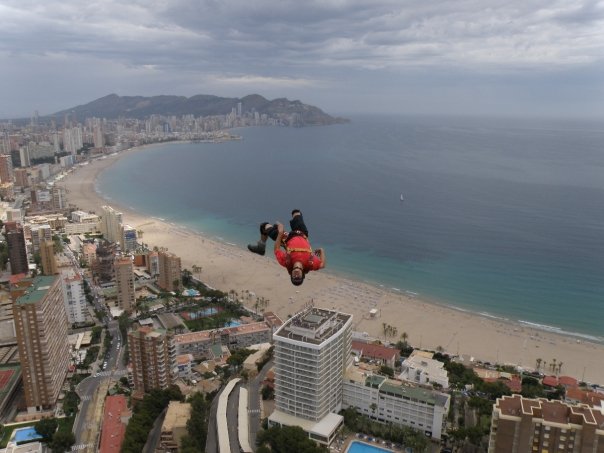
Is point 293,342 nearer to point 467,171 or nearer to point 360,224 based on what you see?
point 360,224

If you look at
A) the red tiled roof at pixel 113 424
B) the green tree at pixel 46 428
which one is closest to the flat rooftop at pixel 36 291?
the green tree at pixel 46 428

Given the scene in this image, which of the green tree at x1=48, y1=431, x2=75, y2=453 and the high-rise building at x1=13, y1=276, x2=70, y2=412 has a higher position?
the high-rise building at x1=13, y1=276, x2=70, y2=412

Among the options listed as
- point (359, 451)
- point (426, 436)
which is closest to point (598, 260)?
point (426, 436)

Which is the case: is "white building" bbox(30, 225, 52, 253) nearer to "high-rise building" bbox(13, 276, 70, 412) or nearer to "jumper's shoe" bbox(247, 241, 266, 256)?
"high-rise building" bbox(13, 276, 70, 412)

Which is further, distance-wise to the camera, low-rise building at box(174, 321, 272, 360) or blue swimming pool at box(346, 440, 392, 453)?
low-rise building at box(174, 321, 272, 360)

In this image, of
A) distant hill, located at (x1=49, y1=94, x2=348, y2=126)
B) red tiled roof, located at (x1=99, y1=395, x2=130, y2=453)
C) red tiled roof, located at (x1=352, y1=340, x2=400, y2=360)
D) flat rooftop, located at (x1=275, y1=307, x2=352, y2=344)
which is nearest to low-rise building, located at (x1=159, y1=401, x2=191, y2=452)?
red tiled roof, located at (x1=99, y1=395, x2=130, y2=453)

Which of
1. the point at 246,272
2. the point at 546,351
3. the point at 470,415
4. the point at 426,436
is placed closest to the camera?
the point at 426,436
